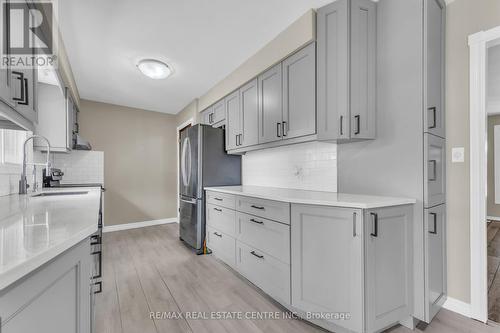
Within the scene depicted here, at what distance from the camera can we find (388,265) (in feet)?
5.00

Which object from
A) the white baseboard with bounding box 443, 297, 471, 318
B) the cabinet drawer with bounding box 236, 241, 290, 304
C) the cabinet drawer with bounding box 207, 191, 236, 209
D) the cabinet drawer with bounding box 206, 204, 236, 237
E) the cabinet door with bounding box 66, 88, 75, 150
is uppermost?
the cabinet door with bounding box 66, 88, 75, 150

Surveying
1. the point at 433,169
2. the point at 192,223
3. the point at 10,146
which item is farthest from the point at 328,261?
the point at 10,146

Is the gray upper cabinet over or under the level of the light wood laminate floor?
over

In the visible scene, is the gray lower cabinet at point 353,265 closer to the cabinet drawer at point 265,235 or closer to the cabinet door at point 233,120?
the cabinet drawer at point 265,235

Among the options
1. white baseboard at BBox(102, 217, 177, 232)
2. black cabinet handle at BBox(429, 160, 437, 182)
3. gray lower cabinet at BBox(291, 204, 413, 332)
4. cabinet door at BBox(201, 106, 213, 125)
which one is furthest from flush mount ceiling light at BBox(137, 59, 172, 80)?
white baseboard at BBox(102, 217, 177, 232)

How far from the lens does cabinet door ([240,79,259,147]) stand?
269 cm

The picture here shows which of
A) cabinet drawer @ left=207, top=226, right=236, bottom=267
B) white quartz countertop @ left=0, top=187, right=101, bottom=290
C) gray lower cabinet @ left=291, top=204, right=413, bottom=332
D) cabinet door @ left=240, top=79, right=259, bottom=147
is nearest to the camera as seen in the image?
white quartz countertop @ left=0, top=187, right=101, bottom=290

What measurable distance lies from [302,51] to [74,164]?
4269 millimetres

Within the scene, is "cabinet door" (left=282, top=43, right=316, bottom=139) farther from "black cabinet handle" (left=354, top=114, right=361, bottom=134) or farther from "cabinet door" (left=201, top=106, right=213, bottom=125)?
"cabinet door" (left=201, top=106, right=213, bottom=125)

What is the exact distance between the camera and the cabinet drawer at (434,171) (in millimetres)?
1567

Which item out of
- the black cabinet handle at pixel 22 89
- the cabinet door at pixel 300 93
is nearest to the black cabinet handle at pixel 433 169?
the cabinet door at pixel 300 93

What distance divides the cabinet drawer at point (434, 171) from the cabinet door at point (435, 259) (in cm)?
8

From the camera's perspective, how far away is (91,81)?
133 inches

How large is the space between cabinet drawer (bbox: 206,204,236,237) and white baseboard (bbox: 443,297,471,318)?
190cm
